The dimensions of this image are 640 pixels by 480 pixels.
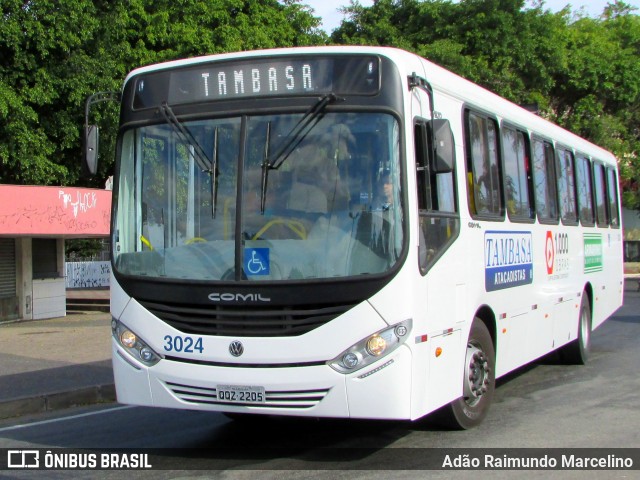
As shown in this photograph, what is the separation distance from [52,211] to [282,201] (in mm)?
14152

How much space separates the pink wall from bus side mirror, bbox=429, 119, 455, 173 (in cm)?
1329

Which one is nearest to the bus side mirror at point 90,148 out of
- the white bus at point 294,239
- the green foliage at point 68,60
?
the white bus at point 294,239

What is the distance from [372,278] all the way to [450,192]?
1.49 metres

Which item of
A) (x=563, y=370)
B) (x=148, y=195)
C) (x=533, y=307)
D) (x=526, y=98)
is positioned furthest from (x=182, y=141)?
(x=526, y=98)

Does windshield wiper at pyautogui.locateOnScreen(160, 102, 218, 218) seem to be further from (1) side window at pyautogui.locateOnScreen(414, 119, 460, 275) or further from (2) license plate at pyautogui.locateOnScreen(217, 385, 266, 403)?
(1) side window at pyautogui.locateOnScreen(414, 119, 460, 275)

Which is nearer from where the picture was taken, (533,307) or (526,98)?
(533,307)

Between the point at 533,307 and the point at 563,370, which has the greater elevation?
the point at 533,307

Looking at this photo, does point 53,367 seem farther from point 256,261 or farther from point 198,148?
point 256,261

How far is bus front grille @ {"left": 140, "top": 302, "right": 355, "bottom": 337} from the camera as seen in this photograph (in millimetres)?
6031

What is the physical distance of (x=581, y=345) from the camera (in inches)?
464

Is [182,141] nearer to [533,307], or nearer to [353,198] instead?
[353,198]

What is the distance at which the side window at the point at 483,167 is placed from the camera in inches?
305

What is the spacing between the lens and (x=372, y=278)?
5992mm

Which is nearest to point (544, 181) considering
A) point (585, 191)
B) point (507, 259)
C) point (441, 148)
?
point (507, 259)
